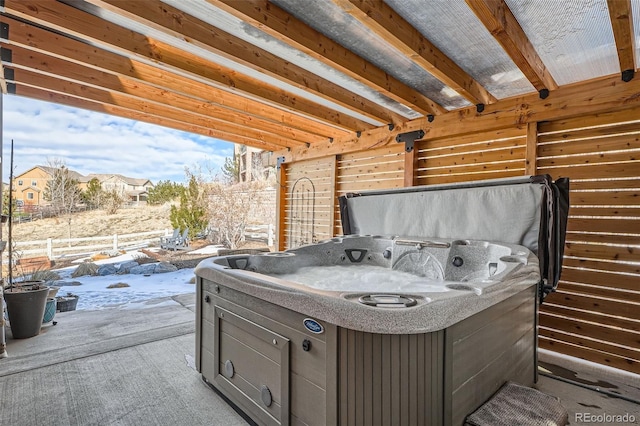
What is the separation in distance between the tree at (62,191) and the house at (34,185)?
0.06m

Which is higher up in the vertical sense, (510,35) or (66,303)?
(510,35)

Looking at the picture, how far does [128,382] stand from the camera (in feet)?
6.60

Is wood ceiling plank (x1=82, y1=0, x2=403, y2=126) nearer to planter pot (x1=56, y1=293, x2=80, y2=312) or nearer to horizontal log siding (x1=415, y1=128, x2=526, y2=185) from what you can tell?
horizontal log siding (x1=415, y1=128, x2=526, y2=185)

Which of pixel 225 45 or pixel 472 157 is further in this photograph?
pixel 472 157

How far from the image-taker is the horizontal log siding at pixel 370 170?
155 inches

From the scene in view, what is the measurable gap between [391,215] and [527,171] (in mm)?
1240

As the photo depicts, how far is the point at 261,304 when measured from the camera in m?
1.49

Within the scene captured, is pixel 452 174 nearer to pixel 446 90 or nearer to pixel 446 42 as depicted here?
pixel 446 90

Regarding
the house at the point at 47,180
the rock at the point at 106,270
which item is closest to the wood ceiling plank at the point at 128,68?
the house at the point at 47,180

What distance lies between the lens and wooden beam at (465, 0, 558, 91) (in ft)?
5.36

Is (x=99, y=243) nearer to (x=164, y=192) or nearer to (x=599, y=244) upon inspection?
(x=164, y=192)

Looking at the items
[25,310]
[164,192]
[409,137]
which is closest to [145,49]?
[25,310]

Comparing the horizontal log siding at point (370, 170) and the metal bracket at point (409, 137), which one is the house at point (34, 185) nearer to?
the horizontal log siding at point (370, 170)

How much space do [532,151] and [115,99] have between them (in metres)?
4.01
